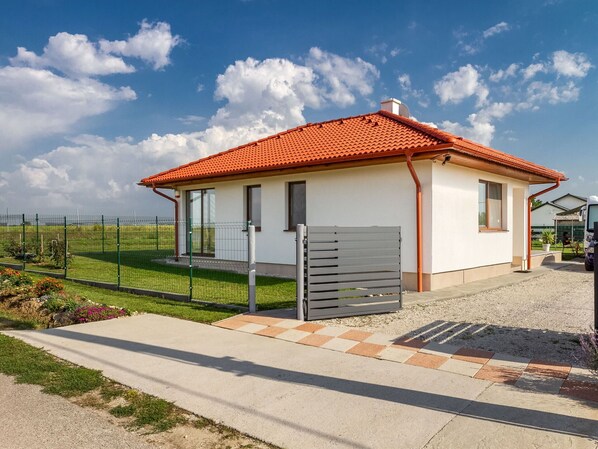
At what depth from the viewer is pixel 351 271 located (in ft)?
24.5

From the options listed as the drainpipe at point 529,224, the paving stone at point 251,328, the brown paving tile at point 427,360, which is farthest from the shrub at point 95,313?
the drainpipe at point 529,224

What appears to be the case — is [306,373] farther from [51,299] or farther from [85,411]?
[51,299]

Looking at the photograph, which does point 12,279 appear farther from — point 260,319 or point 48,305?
point 260,319

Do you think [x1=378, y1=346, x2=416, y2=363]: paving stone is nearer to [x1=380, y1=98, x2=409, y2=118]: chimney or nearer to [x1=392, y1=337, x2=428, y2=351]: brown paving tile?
[x1=392, y1=337, x2=428, y2=351]: brown paving tile

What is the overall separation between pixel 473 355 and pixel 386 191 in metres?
5.95

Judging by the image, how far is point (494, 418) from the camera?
11.4 feet

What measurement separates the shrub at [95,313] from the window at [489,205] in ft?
31.5

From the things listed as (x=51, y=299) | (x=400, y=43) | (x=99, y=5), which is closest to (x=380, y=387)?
(x=51, y=299)

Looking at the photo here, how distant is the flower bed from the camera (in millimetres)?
7566

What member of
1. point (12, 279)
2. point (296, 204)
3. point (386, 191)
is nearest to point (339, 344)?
point (386, 191)

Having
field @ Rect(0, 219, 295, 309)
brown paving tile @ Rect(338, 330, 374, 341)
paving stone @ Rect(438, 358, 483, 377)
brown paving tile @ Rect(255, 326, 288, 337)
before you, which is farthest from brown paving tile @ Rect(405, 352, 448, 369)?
field @ Rect(0, 219, 295, 309)

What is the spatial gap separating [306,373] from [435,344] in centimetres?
199

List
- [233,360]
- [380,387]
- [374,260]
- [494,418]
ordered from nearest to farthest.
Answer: [494,418] → [380,387] → [233,360] → [374,260]

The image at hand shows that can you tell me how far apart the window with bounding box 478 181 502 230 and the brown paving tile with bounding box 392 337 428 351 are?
7.38 meters
